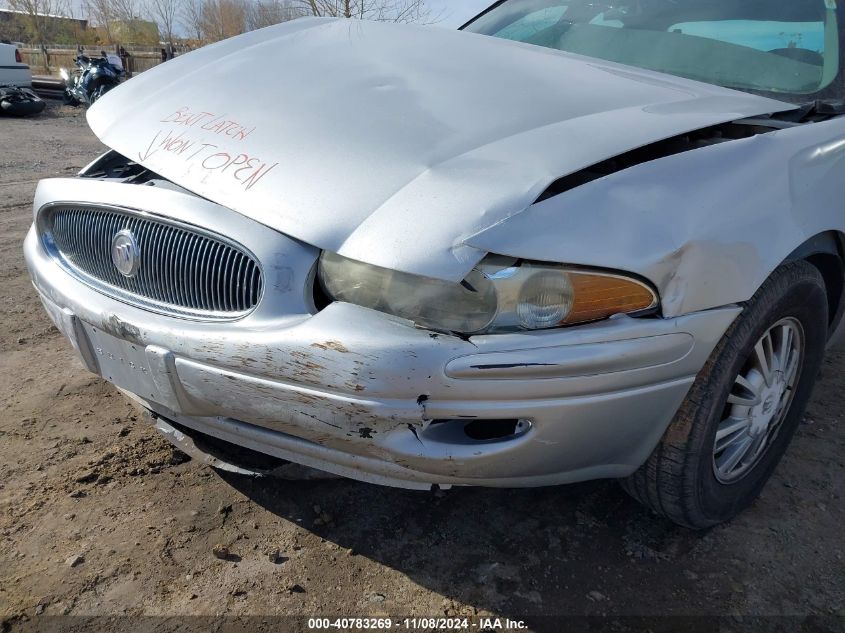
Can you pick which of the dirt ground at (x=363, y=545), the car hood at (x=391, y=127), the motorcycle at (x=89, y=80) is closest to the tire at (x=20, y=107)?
the motorcycle at (x=89, y=80)

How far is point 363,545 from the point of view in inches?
78.0

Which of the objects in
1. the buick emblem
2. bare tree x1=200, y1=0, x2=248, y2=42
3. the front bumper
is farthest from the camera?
bare tree x1=200, y1=0, x2=248, y2=42

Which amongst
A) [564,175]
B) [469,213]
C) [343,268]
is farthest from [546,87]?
[343,268]

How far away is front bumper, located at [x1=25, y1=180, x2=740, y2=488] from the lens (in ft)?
4.84

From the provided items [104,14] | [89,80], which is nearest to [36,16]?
[104,14]

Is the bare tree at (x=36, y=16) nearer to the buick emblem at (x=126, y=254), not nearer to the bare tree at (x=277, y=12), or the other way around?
the bare tree at (x=277, y=12)

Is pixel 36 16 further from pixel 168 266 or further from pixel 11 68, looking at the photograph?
pixel 168 266

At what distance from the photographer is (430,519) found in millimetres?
A: 2100

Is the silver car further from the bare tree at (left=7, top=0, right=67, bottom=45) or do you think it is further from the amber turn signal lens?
the bare tree at (left=7, top=0, right=67, bottom=45)

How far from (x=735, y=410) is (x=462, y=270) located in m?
1.06

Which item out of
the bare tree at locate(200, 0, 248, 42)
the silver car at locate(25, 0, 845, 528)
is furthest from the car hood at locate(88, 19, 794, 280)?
the bare tree at locate(200, 0, 248, 42)

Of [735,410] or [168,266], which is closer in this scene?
[168,266]

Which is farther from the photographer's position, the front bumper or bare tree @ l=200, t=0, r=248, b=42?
bare tree @ l=200, t=0, r=248, b=42

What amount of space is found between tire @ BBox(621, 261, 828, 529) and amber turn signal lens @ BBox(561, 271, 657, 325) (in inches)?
13.4
